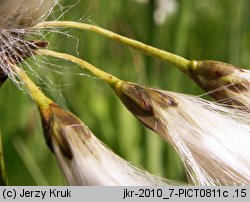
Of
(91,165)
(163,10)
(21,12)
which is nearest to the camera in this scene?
(91,165)

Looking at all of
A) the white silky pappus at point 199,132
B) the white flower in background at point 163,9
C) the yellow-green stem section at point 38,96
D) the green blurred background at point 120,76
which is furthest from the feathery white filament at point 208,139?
the white flower in background at point 163,9

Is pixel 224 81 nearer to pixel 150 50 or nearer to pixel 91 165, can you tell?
pixel 150 50

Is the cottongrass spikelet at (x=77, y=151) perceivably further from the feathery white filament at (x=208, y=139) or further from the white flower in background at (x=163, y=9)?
the white flower in background at (x=163, y=9)

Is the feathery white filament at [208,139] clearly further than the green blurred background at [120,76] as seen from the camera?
No

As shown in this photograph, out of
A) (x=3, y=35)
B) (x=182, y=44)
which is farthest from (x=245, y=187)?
(x=182, y=44)

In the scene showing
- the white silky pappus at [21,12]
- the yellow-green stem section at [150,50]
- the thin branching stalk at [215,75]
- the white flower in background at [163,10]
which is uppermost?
the white flower in background at [163,10]

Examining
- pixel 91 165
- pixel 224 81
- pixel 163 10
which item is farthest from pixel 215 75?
pixel 163 10

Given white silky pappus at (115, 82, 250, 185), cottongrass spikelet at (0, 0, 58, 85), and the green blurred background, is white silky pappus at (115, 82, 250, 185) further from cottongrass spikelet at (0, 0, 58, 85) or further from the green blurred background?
the green blurred background
